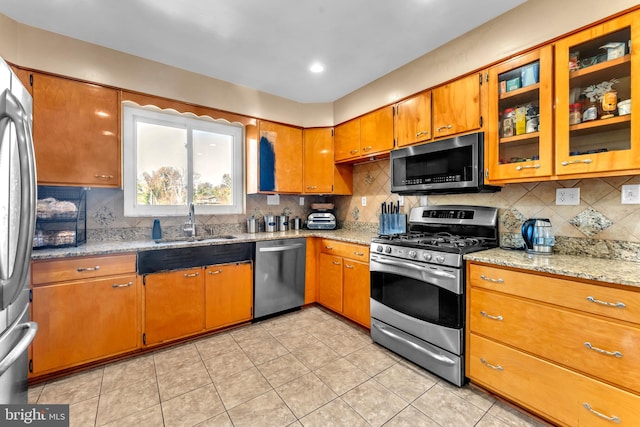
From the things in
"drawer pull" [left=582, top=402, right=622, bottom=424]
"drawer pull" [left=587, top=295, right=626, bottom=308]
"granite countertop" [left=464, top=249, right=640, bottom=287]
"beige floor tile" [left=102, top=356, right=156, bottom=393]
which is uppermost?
"granite countertop" [left=464, top=249, right=640, bottom=287]

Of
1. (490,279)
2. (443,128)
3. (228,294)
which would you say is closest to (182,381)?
(228,294)

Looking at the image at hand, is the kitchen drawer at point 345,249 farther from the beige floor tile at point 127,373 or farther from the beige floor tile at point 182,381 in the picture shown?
the beige floor tile at point 127,373

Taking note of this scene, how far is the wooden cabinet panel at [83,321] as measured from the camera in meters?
1.81

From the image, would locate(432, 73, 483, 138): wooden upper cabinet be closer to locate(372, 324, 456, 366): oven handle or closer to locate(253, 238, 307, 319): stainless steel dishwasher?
locate(372, 324, 456, 366): oven handle

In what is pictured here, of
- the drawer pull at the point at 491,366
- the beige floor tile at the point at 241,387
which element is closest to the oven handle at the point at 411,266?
the drawer pull at the point at 491,366

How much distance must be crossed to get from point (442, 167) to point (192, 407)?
2467 millimetres

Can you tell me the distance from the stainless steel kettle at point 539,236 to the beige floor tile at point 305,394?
1.65 m

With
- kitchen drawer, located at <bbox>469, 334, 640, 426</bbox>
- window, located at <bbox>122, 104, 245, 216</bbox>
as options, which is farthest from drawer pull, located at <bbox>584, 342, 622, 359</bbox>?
window, located at <bbox>122, 104, 245, 216</bbox>

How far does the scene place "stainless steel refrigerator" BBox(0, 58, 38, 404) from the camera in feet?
3.06

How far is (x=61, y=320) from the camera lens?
1.87 m

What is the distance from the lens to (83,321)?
1938 millimetres

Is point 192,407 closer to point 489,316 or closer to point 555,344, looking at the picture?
point 489,316

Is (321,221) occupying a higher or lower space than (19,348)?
higher

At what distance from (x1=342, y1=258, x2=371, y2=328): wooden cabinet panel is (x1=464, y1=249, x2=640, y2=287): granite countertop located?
40.0 inches
